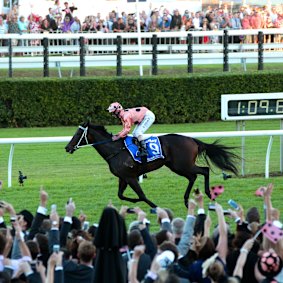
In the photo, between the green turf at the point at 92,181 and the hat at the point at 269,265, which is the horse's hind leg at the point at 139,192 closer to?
the green turf at the point at 92,181

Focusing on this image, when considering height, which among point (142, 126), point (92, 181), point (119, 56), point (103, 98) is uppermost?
point (119, 56)

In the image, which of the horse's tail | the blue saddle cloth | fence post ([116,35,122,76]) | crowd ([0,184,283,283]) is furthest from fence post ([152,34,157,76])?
crowd ([0,184,283,283])

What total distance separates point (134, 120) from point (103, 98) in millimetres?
11104

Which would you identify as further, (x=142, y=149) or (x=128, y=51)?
(x=128, y=51)

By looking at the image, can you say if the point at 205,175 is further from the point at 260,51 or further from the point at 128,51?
the point at 128,51

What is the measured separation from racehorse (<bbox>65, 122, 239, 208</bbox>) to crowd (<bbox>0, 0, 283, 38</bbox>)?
14052mm

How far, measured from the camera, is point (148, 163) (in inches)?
540

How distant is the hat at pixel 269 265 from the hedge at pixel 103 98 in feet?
58.4

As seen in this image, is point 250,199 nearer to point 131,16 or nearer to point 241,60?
point 241,60

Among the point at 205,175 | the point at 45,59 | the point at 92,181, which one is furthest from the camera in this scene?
the point at 45,59

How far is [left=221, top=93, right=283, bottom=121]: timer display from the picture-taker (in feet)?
54.1

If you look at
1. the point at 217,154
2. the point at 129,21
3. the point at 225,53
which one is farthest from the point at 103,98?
the point at 217,154

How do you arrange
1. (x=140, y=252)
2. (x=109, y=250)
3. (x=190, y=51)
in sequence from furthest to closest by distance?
(x=190, y=51) < (x=109, y=250) < (x=140, y=252)

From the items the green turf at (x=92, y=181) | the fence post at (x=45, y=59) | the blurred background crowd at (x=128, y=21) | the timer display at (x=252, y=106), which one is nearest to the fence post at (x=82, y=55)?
the fence post at (x=45, y=59)
